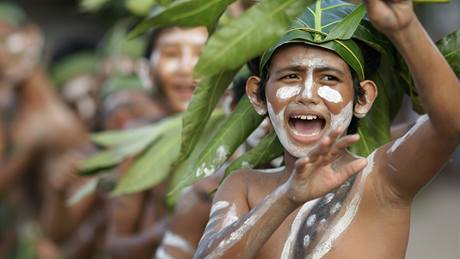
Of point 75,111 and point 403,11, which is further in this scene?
point 75,111

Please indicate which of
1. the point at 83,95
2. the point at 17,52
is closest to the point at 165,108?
the point at 17,52

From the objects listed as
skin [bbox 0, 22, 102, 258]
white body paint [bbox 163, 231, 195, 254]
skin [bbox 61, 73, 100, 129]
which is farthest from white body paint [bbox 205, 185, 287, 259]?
skin [bbox 61, 73, 100, 129]

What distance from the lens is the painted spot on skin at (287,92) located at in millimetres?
3947

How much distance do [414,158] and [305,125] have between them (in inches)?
13.3

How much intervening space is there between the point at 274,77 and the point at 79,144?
6.05 metres

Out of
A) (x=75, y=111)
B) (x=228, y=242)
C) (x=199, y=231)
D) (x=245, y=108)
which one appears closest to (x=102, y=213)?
(x=75, y=111)

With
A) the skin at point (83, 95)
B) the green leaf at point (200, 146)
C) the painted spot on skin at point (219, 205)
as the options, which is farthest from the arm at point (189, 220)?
the skin at point (83, 95)

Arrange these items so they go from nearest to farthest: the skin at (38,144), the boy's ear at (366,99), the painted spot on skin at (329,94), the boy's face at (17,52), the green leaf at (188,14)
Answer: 1. the green leaf at (188,14)
2. the painted spot on skin at (329,94)
3. the boy's ear at (366,99)
4. the skin at (38,144)
5. the boy's face at (17,52)

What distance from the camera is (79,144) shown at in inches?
392

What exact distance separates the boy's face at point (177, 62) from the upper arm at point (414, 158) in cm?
360

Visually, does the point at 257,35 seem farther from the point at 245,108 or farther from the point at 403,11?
the point at 245,108

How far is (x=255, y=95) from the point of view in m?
4.17

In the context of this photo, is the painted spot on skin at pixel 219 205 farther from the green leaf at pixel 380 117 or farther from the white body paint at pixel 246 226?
the green leaf at pixel 380 117

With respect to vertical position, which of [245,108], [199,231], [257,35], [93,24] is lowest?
[93,24]
